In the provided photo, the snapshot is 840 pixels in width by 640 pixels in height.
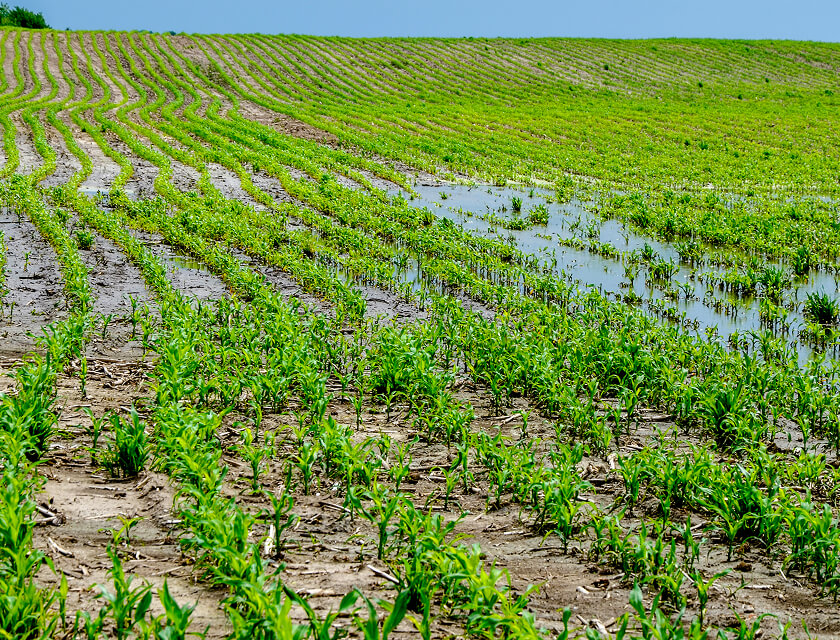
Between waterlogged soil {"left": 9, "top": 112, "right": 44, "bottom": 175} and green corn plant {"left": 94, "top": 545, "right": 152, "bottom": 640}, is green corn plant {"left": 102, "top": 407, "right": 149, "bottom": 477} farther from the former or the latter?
waterlogged soil {"left": 9, "top": 112, "right": 44, "bottom": 175}

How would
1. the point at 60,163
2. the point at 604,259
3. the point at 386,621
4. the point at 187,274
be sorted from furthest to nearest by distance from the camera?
1. the point at 60,163
2. the point at 604,259
3. the point at 187,274
4. the point at 386,621

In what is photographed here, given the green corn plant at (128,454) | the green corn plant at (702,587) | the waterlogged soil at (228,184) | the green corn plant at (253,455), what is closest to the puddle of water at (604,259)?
the waterlogged soil at (228,184)

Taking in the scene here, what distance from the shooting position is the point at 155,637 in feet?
11.0

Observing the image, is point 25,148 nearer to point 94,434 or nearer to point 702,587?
point 94,434

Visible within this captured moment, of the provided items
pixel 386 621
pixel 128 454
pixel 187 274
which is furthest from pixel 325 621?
pixel 187 274

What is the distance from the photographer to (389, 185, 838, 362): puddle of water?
371 inches

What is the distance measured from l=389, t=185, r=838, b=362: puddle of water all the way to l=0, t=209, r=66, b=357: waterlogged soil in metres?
7.07

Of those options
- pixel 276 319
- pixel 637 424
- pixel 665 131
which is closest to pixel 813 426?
pixel 637 424

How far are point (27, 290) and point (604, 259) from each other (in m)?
9.08

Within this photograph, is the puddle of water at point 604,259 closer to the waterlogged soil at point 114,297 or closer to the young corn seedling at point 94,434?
the waterlogged soil at point 114,297

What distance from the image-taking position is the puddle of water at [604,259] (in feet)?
30.9

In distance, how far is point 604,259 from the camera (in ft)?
41.0

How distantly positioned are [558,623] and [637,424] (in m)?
2.91

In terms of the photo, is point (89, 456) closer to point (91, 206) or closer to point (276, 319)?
point (276, 319)
